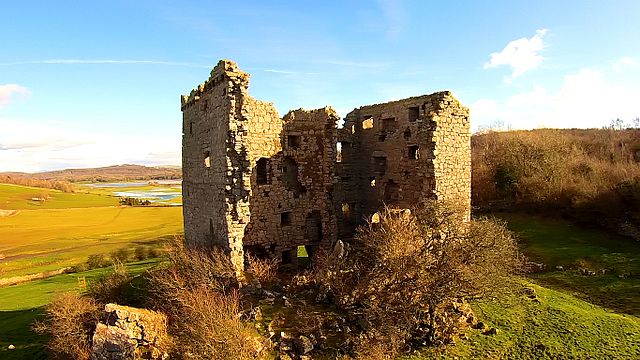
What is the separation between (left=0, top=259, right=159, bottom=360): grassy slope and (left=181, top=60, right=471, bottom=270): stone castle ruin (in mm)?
9112

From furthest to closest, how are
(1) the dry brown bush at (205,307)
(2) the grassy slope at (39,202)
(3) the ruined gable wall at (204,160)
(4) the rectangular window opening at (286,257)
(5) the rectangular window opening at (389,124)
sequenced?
(2) the grassy slope at (39,202) < (5) the rectangular window opening at (389,124) < (4) the rectangular window opening at (286,257) < (3) the ruined gable wall at (204,160) < (1) the dry brown bush at (205,307)

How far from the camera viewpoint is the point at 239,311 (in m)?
15.1

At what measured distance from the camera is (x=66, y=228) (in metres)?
64.2

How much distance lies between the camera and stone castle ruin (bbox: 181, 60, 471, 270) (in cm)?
1720

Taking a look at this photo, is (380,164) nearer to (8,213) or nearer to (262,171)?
(262,171)

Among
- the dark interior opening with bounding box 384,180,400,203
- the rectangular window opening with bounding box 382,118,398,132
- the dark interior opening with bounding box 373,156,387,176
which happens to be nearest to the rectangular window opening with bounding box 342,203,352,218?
the dark interior opening with bounding box 384,180,400,203

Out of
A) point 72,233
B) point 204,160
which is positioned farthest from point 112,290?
point 72,233

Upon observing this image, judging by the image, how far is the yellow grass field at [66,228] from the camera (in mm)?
48784

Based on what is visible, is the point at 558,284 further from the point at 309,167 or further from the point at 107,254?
the point at 107,254

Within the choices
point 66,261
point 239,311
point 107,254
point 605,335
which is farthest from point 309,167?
point 66,261

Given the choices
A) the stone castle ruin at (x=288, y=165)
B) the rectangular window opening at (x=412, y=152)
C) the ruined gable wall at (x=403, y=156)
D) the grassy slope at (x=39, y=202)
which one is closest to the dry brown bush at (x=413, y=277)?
the ruined gable wall at (x=403, y=156)

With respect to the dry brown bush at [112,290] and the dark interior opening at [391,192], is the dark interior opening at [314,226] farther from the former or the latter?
the dry brown bush at [112,290]

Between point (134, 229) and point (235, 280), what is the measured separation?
53.5 m

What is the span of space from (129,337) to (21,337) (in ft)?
43.8
